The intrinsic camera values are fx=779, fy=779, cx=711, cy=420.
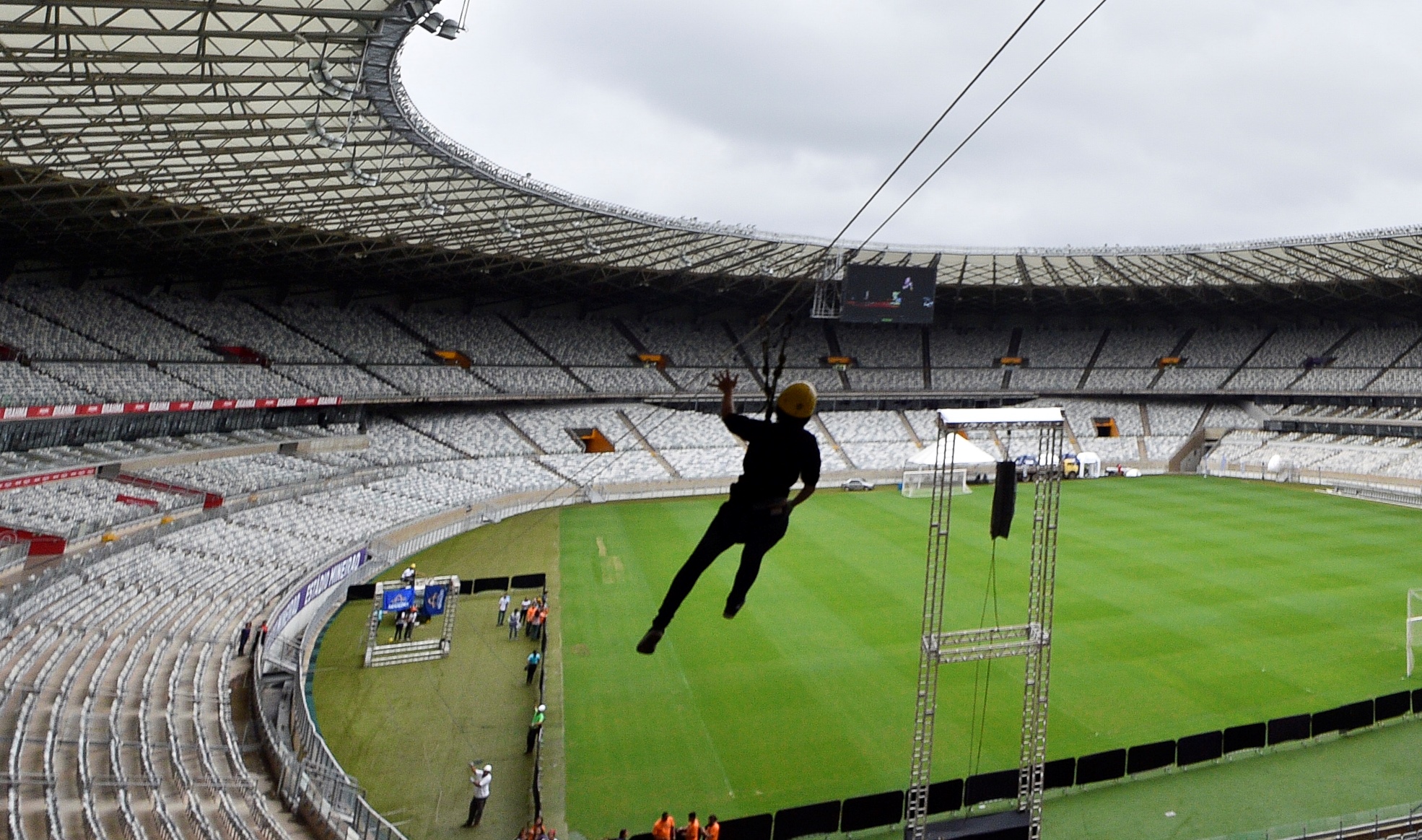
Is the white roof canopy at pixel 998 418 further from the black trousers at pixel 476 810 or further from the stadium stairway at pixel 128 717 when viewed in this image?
the stadium stairway at pixel 128 717

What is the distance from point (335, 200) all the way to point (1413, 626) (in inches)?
1379

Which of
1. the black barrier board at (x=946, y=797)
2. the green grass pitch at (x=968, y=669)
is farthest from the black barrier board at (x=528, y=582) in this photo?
the black barrier board at (x=946, y=797)

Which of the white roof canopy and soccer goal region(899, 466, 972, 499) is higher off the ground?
the white roof canopy

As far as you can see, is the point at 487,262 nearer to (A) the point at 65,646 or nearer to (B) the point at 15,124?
(B) the point at 15,124

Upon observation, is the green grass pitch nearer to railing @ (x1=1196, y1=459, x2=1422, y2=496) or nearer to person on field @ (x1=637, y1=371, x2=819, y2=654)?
person on field @ (x1=637, y1=371, x2=819, y2=654)

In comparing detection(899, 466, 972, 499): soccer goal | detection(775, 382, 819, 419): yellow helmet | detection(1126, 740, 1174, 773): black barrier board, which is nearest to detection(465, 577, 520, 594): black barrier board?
detection(1126, 740, 1174, 773): black barrier board

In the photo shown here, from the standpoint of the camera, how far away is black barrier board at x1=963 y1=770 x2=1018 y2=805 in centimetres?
1203

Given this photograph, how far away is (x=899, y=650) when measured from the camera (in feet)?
61.2

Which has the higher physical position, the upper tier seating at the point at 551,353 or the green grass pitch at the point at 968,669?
the upper tier seating at the point at 551,353

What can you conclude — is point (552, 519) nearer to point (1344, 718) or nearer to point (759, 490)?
point (1344, 718)

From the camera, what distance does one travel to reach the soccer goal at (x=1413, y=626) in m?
17.1

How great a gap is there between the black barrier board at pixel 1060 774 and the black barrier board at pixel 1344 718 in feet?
16.9

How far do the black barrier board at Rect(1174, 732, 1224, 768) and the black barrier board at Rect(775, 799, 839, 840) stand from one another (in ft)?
21.4

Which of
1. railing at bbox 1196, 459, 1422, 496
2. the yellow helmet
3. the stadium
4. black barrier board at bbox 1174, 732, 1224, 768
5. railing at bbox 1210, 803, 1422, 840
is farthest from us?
railing at bbox 1196, 459, 1422, 496
